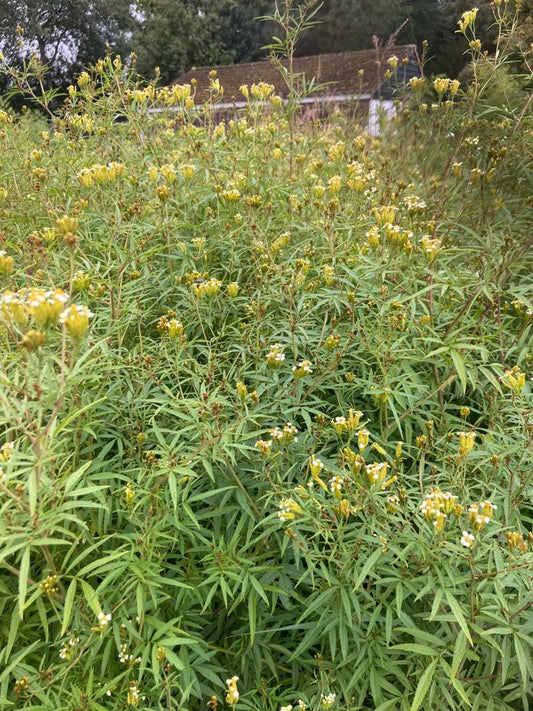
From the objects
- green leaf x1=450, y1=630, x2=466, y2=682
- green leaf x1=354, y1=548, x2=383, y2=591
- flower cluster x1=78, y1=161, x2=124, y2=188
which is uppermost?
flower cluster x1=78, y1=161, x2=124, y2=188

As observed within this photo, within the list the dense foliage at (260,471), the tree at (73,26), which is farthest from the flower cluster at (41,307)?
the tree at (73,26)

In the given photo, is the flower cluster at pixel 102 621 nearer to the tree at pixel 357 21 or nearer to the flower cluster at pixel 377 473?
the flower cluster at pixel 377 473

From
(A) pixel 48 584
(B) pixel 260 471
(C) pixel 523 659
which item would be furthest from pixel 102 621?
(C) pixel 523 659

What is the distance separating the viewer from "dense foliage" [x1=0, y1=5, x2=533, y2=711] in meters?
1.52

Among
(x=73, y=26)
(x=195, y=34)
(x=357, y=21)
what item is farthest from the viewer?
(x=357, y=21)

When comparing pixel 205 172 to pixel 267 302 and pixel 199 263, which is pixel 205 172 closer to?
pixel 199 263

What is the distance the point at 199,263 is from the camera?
2.71 metres

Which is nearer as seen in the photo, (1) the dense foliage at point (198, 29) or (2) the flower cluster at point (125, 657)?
(2) the flower cluster at point (125, 657)

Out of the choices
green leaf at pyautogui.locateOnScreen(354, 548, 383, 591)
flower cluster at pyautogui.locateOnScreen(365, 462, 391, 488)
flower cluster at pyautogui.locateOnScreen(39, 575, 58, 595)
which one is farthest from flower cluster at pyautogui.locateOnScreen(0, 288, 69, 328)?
green leaf at pyautogui.locateOnScreen(354, 548, 383, 591)

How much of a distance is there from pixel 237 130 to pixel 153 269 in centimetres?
129

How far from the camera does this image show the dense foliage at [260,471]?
1517 millimetres

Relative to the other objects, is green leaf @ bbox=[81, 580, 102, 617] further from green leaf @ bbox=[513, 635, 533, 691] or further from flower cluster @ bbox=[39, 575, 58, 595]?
green leaf @ bbox=[513, 635, 533, 691]

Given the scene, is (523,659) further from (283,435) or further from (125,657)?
(125,657)

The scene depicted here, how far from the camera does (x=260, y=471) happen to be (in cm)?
191
